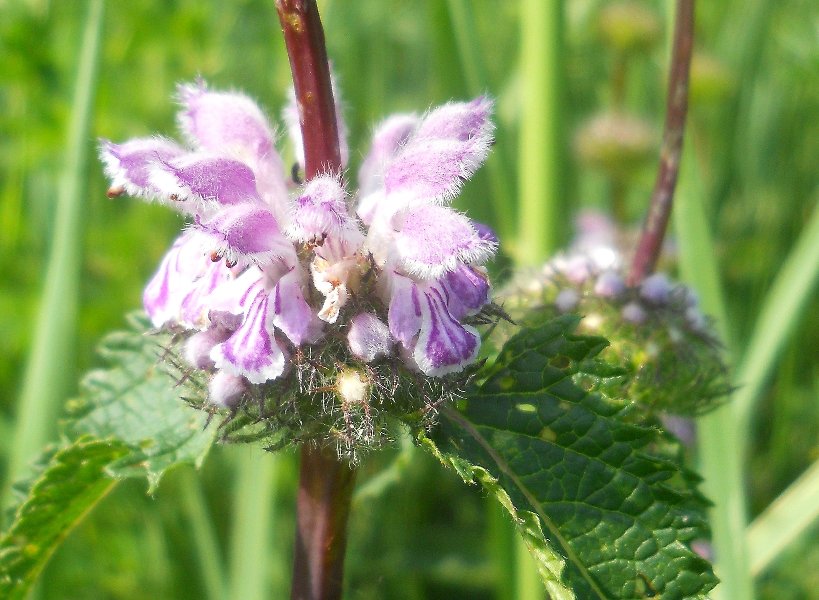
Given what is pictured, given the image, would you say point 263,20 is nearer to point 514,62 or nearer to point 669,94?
point 514,62

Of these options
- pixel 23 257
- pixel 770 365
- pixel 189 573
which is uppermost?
pixel 23 257

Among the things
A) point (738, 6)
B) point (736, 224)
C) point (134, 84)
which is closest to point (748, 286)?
point (736, 224)

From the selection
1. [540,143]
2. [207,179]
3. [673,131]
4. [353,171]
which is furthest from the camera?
[353,171]

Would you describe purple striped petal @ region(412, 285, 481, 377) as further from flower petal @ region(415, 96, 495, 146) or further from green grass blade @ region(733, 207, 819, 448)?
green grass blade @ region(733, 207, 819, 448)

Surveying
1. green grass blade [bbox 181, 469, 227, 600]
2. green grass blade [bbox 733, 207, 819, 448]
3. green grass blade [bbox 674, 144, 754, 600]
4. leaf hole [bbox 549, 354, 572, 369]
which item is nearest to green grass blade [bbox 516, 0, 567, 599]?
green grass blade [bbox 674, 144, 754, 600]

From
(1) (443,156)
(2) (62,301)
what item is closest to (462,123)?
(1) (443,156)

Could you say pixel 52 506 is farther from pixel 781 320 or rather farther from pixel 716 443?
pixel 781 320
